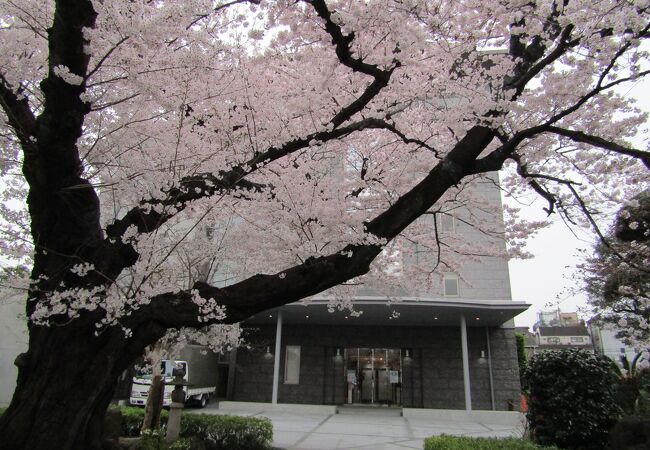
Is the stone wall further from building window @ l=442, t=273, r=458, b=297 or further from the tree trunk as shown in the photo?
the tree trunk

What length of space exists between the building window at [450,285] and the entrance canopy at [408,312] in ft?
3.52

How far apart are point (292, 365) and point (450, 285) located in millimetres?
7101

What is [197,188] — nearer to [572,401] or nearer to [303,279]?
[303,279]

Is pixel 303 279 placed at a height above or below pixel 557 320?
below

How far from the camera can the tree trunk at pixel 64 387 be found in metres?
3.94

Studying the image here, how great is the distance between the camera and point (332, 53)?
578 cm

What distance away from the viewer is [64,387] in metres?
4.08

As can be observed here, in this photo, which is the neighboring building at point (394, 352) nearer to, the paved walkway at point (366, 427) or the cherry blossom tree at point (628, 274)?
the paved walkway at point (366, 427)

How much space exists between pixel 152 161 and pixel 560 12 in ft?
17.0

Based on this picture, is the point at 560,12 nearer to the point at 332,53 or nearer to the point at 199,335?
the point at 332,53

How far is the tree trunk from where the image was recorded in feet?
12.9

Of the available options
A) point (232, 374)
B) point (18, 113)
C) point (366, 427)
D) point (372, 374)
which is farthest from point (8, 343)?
point (18, 113)

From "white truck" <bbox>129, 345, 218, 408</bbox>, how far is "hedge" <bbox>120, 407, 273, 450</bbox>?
5.07 metres

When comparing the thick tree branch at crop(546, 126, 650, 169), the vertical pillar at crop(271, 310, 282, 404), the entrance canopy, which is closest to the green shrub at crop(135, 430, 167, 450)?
the entrance canopy
